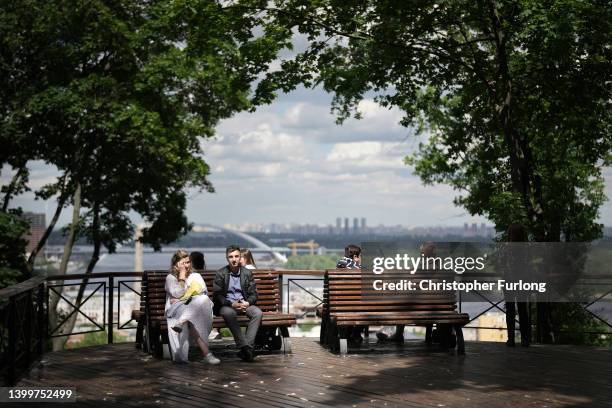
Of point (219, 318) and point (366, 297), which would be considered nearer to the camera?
point (219, 318)

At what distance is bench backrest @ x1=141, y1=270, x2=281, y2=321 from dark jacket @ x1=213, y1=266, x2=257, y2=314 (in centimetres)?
43

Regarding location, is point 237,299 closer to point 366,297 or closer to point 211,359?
point 211,359

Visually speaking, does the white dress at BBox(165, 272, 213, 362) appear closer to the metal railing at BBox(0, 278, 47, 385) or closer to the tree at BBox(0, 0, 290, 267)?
the metal railing at BBox(0, 278, 47, 385)

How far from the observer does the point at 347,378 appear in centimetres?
983

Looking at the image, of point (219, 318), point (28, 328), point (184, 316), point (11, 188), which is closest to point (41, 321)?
point (28, 328)

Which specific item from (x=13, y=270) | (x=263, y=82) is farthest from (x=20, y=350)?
(x=13, y=270)

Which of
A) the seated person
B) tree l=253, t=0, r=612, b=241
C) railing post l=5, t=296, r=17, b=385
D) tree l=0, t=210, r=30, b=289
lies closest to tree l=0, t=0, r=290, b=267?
tree l=0, t=210, r=30, b=289

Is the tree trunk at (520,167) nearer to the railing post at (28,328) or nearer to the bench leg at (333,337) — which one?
the bench leg at (333,337)

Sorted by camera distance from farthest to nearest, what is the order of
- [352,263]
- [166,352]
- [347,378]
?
1. [352,263]
2. [166,352]
3. [347,378]

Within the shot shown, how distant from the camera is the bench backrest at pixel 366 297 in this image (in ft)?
39.6

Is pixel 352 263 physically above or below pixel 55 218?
below

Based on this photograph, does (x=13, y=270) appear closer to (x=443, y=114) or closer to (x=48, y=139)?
(x=48, y=139)

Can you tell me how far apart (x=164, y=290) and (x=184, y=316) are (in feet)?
2.69

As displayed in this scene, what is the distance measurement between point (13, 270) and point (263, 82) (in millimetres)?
11789
